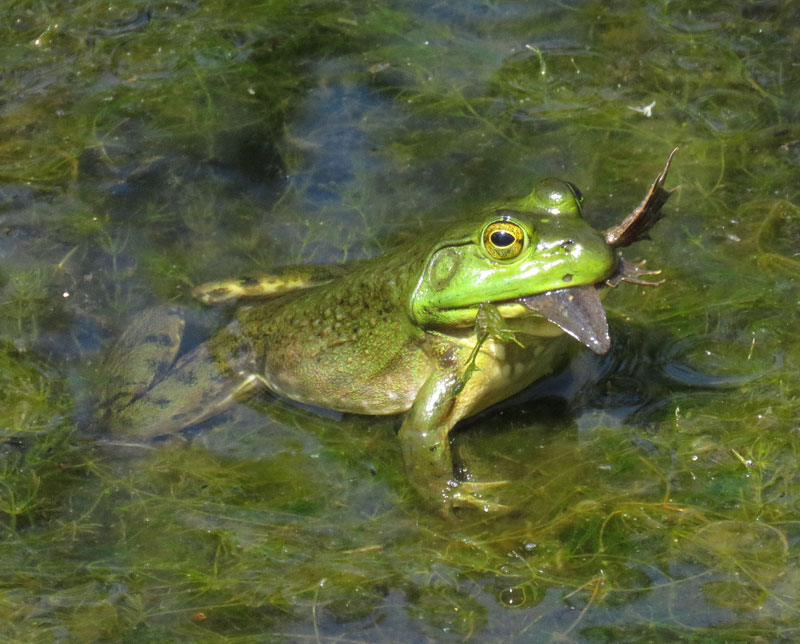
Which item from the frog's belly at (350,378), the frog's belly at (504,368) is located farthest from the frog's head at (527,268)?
the frog's belly at (350,378)

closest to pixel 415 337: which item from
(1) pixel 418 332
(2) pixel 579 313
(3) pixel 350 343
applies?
(1) pixel 418 332

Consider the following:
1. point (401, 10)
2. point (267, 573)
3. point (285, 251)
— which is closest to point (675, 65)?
point (401, 10)

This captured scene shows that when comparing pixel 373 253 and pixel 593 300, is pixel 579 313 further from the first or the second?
pixel 373 253

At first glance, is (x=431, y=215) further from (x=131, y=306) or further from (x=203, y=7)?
(x=203, y=7)

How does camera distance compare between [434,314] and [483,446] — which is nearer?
[434,314]

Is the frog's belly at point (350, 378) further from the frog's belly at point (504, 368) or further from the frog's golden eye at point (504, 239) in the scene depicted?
the frog's golden eye at point (504, 239)

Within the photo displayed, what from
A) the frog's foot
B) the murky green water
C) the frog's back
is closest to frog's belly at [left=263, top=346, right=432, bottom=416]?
the frog's back
